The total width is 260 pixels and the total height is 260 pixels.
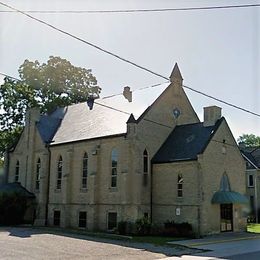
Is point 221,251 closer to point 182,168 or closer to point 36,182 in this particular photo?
point 182,168

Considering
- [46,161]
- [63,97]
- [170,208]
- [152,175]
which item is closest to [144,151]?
[152,175]

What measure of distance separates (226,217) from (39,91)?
3447 centimetres

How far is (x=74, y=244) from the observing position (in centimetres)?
2459

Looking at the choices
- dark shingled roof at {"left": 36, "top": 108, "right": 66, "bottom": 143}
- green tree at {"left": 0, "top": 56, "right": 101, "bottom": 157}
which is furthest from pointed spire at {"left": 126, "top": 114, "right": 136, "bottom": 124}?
green tree at {"left": 0, "top": 56, "right": 101, "bottom": 157}

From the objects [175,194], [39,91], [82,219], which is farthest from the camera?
[39,91]

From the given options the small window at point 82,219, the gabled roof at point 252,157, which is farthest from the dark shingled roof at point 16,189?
the gabled roof at point 252,157

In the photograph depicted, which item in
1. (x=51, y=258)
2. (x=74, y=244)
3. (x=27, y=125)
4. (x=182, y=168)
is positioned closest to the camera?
(x=51, y=258)

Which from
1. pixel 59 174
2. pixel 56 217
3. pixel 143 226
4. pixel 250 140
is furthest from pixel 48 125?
pixel 250 140

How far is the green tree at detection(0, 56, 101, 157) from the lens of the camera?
57.8 m

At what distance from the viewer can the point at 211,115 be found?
35.7m

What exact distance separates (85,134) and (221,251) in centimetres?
1978

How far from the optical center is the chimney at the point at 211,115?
116ft

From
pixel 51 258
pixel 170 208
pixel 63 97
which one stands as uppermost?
pixel 63 97

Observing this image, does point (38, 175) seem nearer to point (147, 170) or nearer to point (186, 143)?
point (147, 170)
